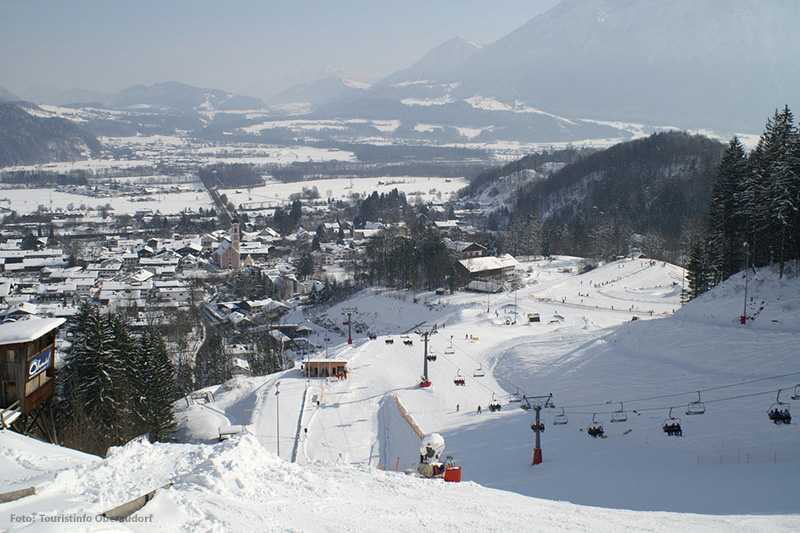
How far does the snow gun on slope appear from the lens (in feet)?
39.9

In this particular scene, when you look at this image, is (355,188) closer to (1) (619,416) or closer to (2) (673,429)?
(1) (619,416)

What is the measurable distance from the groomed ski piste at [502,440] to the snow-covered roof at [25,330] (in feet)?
7.51

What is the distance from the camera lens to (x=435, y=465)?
12.5m

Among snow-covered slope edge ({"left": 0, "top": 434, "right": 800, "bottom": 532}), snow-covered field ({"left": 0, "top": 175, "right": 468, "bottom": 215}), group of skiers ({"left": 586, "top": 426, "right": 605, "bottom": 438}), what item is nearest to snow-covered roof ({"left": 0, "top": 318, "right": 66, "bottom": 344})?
snow-covered slope edge ({"left": 0, "top": 434, "right": 800, "bottom": 532})

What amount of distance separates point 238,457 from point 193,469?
701mm

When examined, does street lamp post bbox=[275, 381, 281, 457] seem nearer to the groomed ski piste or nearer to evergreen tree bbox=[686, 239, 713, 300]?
the groomed ski piste

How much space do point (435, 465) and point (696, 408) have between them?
10762 mm

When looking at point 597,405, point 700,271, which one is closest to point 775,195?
point 700,271

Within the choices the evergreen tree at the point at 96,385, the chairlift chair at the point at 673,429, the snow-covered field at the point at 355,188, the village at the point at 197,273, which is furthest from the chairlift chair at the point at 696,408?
the snow-covered field at the point at 355,188

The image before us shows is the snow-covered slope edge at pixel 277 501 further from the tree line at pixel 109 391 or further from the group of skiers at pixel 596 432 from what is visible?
the tree line at pixel 109 391

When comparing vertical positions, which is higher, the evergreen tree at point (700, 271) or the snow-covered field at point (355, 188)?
the snow-covered field at point (355, 188)

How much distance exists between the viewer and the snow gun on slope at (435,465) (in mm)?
12164

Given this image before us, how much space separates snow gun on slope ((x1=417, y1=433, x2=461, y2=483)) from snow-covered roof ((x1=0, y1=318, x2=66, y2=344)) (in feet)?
25.9

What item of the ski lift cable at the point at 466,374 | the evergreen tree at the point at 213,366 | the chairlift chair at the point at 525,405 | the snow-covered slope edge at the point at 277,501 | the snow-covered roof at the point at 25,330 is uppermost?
the snow-covered roof at the point at 25,330
